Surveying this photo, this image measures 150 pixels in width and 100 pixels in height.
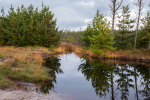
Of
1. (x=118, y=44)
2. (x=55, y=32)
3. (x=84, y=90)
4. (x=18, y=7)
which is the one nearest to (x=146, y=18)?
(x=118, y=44)

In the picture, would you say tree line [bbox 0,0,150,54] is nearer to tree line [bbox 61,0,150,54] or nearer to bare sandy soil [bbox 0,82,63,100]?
tree line [bbox 61,0,150,54]

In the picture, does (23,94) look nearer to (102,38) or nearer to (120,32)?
(102,38)

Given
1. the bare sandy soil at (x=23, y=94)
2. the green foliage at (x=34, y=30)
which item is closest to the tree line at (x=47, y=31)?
the green foliage at (x=34, y=30)

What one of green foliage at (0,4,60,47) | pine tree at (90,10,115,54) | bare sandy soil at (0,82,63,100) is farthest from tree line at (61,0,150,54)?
bare sandy soil at (0,82,63,100)

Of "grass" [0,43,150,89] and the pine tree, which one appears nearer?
"grass" [0,43,150,89]

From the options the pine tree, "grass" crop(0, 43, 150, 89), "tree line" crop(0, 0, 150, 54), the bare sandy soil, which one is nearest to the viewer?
the bare sandy soil

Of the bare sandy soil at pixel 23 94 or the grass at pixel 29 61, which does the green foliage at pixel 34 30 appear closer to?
the grass at pixel 29 61

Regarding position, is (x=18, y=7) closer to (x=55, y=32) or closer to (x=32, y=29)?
(x=32, y=29)

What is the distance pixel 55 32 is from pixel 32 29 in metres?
5.25

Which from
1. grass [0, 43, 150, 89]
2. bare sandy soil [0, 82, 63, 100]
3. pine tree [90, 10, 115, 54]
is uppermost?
pine tree [90, 10, 115, 54]

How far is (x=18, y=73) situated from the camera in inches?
392

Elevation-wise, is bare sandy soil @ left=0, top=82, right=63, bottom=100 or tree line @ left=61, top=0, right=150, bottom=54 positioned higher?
tree line @ left=61, top=0, right=150, bottom=54

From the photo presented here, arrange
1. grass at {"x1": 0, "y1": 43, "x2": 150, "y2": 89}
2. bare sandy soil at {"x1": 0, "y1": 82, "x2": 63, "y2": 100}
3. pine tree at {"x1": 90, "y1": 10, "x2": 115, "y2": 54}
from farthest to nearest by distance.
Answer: pine tree at {"x1": 90, "y1": 10, "x2": 115, "y2": 54} → grass at {"x1": 0, "y1": 43, "x2": 150, "y2": 89} → bare sandy soil at {"x1": 0, "y1": 82, "x2": 63, "y2": 100}

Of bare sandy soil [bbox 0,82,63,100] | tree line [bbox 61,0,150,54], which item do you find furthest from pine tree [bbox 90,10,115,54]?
bare sandy soil [bbox 0,82,63,100]
